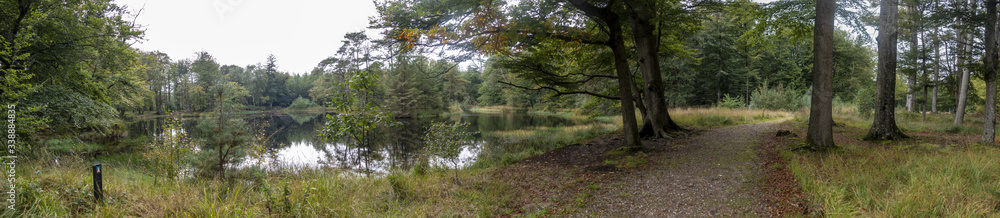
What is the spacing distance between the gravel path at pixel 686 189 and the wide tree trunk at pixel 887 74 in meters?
3.22

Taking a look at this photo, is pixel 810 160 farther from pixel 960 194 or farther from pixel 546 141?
pixel 546 141

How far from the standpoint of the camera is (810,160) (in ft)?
16.7

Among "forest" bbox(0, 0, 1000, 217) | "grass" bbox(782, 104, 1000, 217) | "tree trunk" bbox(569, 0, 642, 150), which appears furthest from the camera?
"tree trunk" bbox(569, 0, 642, 150)

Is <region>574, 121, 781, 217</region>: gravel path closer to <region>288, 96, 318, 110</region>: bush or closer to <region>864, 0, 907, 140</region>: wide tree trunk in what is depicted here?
<region>864, 0, 907, 140</region>: wide tree trunk

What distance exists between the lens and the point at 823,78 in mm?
5770

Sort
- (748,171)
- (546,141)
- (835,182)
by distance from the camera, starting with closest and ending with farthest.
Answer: (835,182)
(748,171)
(546,141)

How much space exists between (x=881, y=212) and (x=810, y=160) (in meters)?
2.75

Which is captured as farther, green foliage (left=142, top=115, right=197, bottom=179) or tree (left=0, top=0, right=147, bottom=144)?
tree (left=0, top=0, right=147, bottom=144)

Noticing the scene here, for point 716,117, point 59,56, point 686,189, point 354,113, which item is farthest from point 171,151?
point 716,117

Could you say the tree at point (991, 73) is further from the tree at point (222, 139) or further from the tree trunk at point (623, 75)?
the tree at point (222, 139)

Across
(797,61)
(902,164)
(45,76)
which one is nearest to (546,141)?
(902,164)

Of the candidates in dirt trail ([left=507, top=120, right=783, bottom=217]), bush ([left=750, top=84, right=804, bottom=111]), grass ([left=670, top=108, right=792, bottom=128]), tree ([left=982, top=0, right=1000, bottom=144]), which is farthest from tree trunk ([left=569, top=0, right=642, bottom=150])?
bush ([left=750, top=84, right=804, bottom=111])

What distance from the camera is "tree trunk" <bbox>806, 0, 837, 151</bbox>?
18.9 feet

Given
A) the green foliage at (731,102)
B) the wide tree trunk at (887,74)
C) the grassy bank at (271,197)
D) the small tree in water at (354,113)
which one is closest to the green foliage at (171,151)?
the grassy bank at (271,197)
